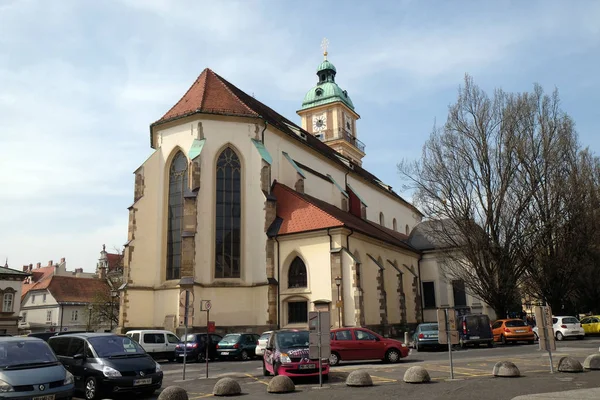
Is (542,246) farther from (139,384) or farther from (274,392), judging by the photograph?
(139,384)

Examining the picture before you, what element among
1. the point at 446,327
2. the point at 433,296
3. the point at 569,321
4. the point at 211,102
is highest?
the point at 211,102

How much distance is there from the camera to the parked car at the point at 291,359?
13.4 meters

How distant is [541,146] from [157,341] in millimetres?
23207

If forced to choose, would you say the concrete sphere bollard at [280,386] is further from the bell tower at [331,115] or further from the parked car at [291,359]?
the bell tower at [331,115]

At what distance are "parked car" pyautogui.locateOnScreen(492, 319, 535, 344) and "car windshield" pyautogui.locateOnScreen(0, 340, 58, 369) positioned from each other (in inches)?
898

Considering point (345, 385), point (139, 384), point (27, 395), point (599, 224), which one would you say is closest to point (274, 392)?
point (345, 385)

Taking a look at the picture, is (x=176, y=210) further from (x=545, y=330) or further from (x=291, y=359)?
(x=545, y=330)

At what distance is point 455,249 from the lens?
30.2 meters

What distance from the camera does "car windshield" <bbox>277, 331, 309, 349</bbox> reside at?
46.2ft

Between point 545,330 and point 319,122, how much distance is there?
44.2m

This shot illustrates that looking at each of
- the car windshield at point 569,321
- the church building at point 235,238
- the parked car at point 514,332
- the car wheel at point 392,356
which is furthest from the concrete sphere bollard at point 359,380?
the car windshield at point 569,321

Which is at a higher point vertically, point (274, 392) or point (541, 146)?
point (541, 146)

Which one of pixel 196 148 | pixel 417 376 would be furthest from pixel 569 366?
pixel 196 148

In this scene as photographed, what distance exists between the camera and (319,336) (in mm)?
12047
